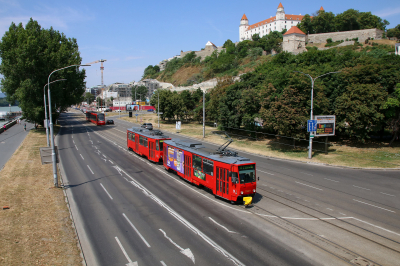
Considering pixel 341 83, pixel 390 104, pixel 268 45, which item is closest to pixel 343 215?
pixel 390 104

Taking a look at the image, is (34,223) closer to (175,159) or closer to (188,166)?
(188,166)

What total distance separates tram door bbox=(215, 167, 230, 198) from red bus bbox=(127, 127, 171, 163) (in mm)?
12074

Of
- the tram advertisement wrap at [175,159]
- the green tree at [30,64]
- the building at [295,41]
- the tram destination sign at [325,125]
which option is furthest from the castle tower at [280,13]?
the tram advertisement wrap at [175,159]

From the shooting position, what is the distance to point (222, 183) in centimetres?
1797

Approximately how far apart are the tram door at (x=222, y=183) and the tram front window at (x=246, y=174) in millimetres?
983

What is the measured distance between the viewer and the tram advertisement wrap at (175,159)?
23.4m

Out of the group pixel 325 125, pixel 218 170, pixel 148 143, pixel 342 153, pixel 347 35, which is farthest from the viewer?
pixel 347 35

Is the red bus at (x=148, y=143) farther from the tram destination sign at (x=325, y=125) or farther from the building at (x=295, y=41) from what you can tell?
the building at (x=295, y=41)

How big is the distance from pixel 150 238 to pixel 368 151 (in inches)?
1336

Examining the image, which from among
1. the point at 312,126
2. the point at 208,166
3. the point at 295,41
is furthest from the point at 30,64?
the point at 295,41

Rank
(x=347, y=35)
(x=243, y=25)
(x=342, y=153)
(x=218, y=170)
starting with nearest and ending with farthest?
(x=218, y=170), (x=342, y=153), (x=347, y=35), (x=243, y=25)

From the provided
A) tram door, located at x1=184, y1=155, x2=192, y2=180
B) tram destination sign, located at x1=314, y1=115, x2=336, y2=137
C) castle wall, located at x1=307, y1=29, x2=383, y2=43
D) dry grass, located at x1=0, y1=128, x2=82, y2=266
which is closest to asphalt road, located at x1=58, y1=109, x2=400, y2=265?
tram door, located at x1=184, y1=155, x2=192, y2=180

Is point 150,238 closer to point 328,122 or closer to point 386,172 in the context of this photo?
point 386,172

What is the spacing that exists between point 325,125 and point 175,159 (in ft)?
67.0
